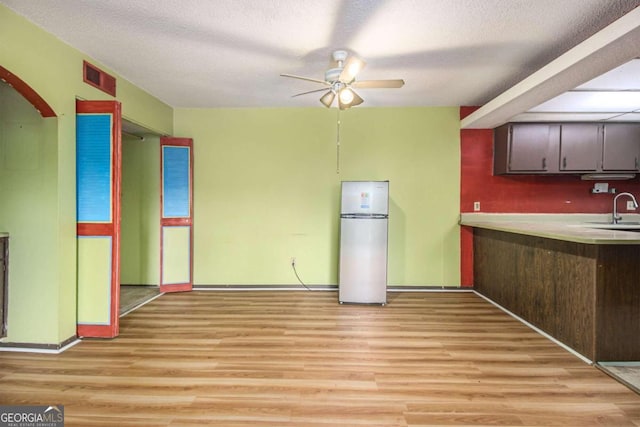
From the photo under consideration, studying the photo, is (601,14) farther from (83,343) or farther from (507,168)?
(83,343)

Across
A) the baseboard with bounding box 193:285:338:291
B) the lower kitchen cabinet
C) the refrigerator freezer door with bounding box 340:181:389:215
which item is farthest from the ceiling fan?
the baseboard with bounding box 193:285:338:291

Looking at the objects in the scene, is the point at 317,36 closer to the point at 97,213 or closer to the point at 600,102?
the point at 97,213

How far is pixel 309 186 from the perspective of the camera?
455 cm

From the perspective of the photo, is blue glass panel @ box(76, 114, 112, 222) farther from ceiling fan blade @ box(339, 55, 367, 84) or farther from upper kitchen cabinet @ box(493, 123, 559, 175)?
upper kitchen cabinet @ box(493, 123, 559, 175)

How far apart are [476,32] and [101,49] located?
129 inches

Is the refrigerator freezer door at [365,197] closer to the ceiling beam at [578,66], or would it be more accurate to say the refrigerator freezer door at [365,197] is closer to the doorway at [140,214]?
the ceiling beam at [578,66]

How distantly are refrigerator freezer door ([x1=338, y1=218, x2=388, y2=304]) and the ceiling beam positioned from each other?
1.89 m

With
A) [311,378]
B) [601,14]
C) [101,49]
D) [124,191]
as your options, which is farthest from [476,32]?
[124,191]

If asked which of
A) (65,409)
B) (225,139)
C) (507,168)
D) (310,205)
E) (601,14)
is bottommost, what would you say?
(65,409)

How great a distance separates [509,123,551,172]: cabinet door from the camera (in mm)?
4211

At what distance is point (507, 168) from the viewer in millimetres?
4219

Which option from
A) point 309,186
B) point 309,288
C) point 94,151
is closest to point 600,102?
point 309,186

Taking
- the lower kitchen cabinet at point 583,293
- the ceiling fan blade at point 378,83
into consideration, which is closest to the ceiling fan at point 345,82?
the ceiling fan blade at point 378,83

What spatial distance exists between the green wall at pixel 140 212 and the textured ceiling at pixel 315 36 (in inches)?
45.5
